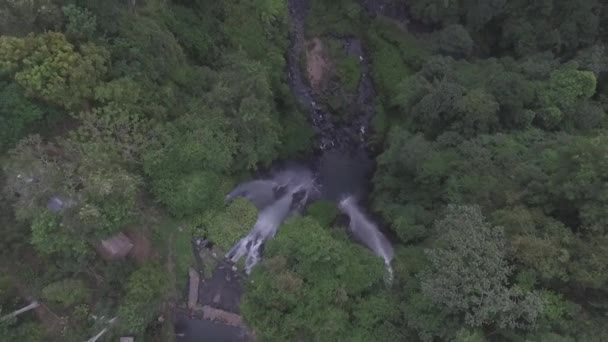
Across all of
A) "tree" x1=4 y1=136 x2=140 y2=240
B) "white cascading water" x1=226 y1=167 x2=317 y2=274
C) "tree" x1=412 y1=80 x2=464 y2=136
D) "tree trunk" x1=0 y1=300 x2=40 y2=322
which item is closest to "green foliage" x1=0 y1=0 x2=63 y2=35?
"tree" x1=4 y1=136 x2=140 y2=240

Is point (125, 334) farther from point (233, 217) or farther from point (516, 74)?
point (516, 74)

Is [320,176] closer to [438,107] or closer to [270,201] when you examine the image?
[270,201]

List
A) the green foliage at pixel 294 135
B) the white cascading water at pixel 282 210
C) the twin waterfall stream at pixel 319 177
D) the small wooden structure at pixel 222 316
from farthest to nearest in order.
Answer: the green foliage at pixel 294 135 < the twin waterfall stream at pixel 319 177 < the white cascading water at pixel 282 210 < the small wooden structure at pixel 222 316

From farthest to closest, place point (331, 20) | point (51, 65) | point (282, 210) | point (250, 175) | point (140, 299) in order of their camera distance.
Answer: point (331, 20) < point (282, 210) < point (250, 175) < point (140, 299) < point (51, 65)

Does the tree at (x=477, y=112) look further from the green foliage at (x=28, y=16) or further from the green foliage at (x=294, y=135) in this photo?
the green foliage at (x=28, y=16)

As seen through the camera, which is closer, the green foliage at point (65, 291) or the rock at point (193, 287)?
the green foliage at point (65, 291)

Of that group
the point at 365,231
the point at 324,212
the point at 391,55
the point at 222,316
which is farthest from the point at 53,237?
the point at 391,55

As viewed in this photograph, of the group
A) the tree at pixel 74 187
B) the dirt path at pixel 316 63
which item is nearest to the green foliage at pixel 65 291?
the tree at pixel 74 187
